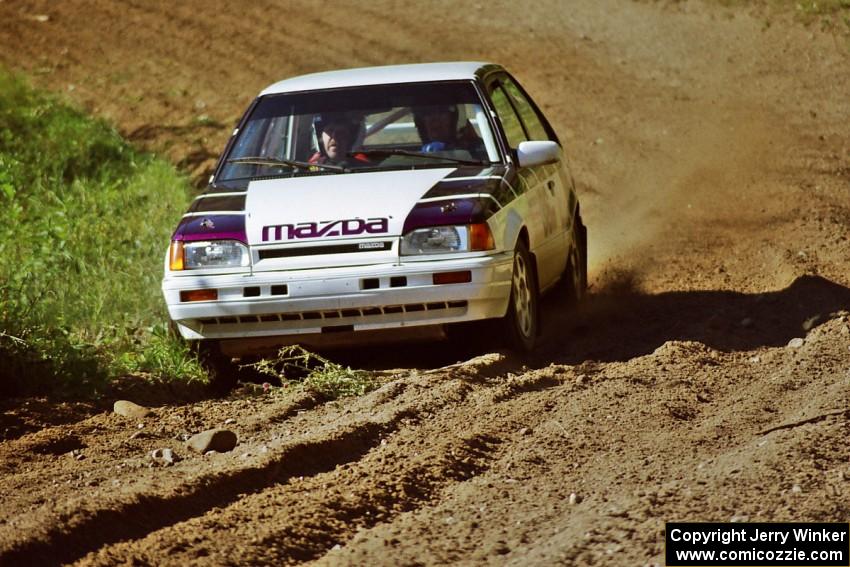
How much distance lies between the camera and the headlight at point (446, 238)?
23.8ft

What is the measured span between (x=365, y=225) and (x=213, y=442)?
157 centimetres

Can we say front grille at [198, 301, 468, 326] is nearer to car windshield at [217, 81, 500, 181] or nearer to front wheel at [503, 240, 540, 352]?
front wheel at [503, 240, 540, 352]

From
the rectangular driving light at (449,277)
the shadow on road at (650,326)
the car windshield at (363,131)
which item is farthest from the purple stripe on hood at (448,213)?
the car windshield at (363,131)

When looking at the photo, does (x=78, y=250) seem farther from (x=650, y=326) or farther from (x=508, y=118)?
(x=650, y=326)

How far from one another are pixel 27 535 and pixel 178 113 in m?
11.7

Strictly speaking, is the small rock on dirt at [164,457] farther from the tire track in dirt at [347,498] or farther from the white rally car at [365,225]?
the white rally car at [365,225]

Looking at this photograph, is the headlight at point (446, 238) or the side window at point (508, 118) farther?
the side window at point (508, 118)

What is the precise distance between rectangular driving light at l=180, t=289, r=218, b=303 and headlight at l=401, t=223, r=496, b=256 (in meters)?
0.97

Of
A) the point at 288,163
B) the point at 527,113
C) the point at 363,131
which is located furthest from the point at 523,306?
the point at 527,113

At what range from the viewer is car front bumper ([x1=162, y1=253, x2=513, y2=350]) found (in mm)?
7227

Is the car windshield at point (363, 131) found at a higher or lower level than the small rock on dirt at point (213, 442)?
higher

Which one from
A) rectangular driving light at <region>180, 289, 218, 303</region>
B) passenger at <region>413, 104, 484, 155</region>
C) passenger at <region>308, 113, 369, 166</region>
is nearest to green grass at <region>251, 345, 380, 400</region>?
rectangular driving light at <region>180, 289, 218, 303</region>

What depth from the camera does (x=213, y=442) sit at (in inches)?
243

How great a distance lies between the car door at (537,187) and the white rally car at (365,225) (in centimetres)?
3
